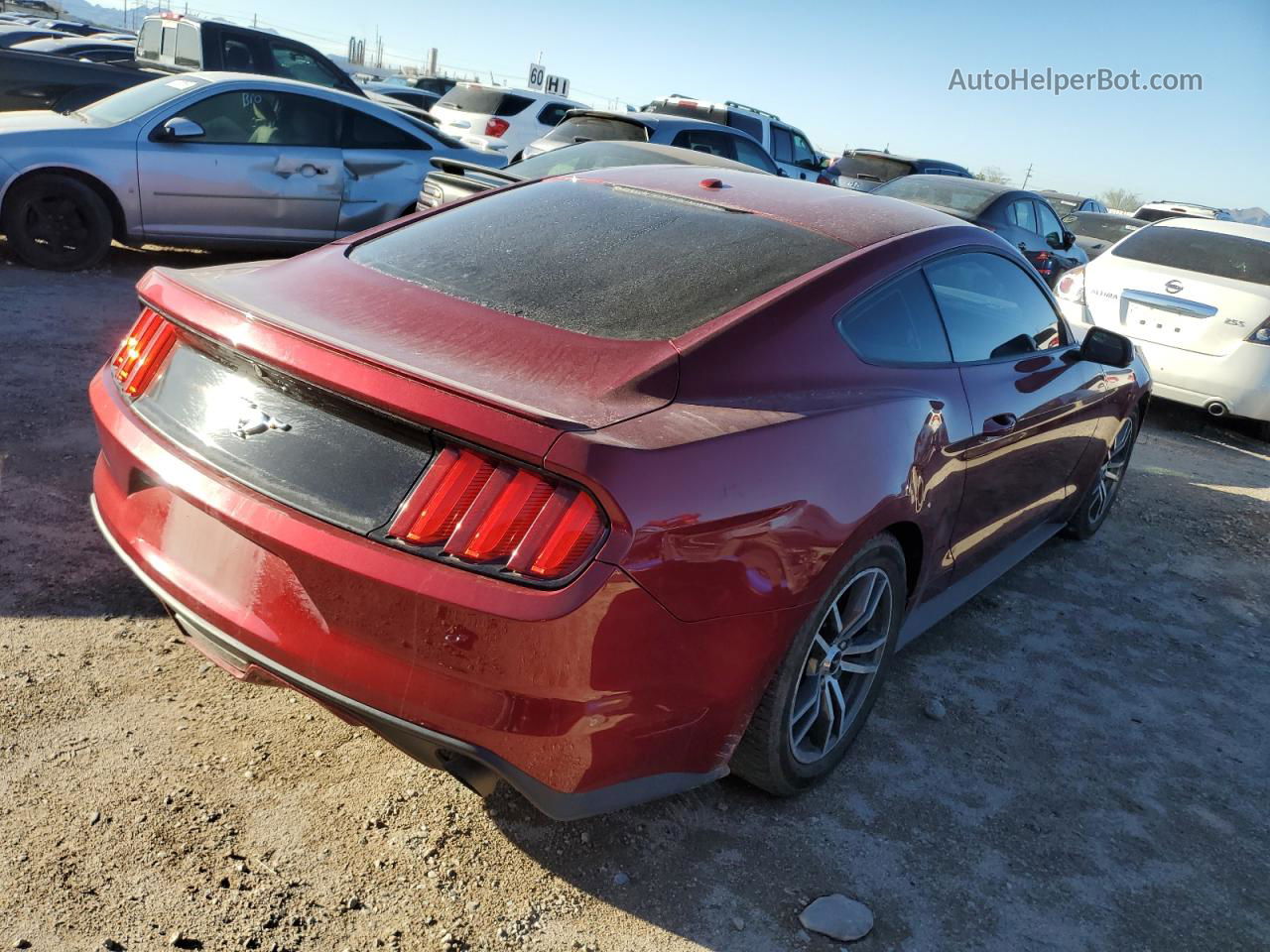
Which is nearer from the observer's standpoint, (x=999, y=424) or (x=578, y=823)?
(x=578, y=823)

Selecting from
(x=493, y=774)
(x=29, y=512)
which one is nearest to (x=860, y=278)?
(x=493, y=774)

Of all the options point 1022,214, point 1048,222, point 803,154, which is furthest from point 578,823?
point 803,154

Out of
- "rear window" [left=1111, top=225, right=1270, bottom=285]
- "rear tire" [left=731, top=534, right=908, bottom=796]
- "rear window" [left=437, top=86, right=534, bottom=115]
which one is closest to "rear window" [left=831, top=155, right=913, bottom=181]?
"rear window" [left=437, top=86, right=534, bottom=115]

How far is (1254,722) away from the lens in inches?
150

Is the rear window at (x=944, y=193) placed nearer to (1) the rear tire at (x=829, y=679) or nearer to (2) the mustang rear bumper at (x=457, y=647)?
(1) the rear tire at (x=829, y=679)

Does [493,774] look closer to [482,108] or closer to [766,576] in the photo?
[766,576]

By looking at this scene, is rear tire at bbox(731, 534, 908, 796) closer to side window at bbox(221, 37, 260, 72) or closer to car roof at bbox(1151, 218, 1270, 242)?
car roof at bbox(1151, 218, 1270, 242)

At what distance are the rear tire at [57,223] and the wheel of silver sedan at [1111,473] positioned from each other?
6.64m

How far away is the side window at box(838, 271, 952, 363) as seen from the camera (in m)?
2.85

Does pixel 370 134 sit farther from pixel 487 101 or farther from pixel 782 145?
pixel 782 145

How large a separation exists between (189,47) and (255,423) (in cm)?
1109

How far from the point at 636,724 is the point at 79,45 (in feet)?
52.4

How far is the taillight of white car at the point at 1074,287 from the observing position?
857 cm

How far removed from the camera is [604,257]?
9.53 feet
